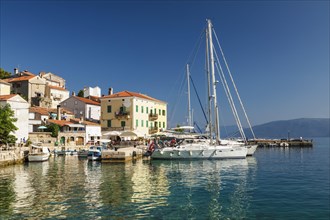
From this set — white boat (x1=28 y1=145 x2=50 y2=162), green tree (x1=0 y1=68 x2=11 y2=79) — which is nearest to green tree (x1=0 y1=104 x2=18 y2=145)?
white boat (x1=28 y1=145 x2=50 y2=162)

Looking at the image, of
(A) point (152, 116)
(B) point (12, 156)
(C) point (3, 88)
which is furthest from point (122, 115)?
(B) point (12, 156)

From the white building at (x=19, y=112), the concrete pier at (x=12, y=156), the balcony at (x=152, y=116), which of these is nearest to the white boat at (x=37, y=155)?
the concrete pier at (x=12, y=156)

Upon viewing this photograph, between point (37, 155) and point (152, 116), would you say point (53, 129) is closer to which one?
point (37, 155)

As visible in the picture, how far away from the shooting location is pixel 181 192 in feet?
57.3

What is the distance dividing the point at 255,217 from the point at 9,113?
32706 mm

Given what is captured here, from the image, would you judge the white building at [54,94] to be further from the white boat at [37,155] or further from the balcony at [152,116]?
the white boat at [37,155]

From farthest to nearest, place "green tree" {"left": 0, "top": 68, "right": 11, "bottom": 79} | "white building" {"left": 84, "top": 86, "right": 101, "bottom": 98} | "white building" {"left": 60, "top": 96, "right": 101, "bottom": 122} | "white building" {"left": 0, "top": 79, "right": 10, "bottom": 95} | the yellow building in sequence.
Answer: "white building" {"left": 84, "top": 86, "right": 101, "bottom": 98} < "green tree" {"left": 0, "top": 68, "right": 11, "bottom": 79} < "white building" {"left": 60, "top": 96, "right": 101, "bottom": 122} < the yellow building < "white building" {"left": 0, "top": 79, "right": 10, "bottom": 95}

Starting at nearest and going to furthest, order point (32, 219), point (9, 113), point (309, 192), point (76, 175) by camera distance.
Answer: point (32, 219), point (309, 192), point (76, 175), point (9, 113)

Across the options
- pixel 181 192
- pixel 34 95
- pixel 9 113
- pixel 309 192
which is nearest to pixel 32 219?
pixel 181 192

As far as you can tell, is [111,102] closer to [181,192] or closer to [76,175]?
[76,175]

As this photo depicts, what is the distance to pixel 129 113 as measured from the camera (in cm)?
5253

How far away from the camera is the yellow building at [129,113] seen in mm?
52719

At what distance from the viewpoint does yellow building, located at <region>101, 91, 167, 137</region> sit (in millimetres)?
52719

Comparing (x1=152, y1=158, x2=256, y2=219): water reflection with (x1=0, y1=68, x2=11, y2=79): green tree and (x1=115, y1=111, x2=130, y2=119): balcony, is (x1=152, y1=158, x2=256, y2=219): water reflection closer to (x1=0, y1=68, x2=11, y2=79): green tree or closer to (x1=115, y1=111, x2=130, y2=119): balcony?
(x1=115, y1=111, x2=130, y2=119): balcony
